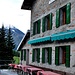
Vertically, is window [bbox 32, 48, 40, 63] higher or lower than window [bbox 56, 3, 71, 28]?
lower

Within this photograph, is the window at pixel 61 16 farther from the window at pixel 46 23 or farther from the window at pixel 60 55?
the window at pixel 46 23

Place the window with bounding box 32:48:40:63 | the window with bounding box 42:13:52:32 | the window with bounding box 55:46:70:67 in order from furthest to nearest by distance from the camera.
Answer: the window with bounding box 32:48:40:63 → the window with bounding box 42:13:52:32 → the window with bounding box 55:46:70:67

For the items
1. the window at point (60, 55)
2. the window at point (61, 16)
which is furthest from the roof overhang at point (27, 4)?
the window at point (60, 55)

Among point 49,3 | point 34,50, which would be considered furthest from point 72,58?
point 34,50

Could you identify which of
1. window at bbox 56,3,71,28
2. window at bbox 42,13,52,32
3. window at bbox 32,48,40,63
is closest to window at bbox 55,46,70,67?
window at bbox 56,3,71,28

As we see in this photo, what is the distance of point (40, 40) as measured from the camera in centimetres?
1833

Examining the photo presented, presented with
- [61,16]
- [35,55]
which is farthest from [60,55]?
[35,55]

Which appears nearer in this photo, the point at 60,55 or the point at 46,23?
the point at 60,55

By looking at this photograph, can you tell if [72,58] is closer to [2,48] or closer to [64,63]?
[64,63]

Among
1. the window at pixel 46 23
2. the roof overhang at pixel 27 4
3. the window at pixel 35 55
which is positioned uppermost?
the roof overhang at pixel 27 4

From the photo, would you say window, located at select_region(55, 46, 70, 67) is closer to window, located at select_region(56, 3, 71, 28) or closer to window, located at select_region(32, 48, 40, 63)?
window, located at select_region(56, 3, 71, 28)

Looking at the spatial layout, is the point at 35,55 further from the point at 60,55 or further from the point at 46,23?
the point at 60,55

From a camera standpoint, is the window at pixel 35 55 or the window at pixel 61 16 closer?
the window at pixel 61 16

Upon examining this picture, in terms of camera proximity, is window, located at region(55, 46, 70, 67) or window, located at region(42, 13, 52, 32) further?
window, located at region(42, 13, 52, 32)
